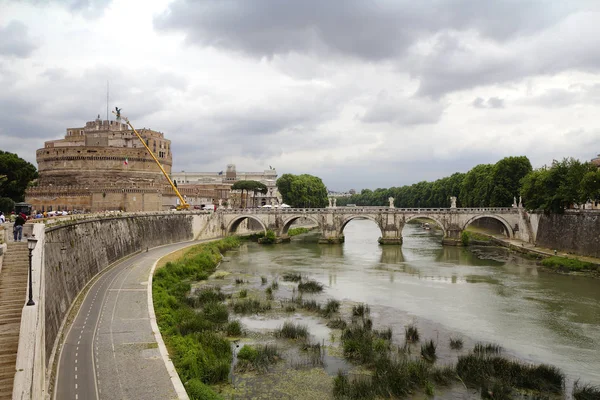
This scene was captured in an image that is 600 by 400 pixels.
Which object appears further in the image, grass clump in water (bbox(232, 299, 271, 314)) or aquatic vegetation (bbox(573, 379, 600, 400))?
grass clump in water (bbox(232, 299, 271, 314))

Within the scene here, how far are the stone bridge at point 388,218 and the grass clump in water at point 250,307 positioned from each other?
34554mm

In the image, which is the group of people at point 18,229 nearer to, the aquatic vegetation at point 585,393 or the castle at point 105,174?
the aquatic vegetation at point 585,393

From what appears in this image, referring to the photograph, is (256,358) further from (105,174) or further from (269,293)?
(105,174)

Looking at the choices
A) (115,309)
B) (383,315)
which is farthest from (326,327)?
(115,309)

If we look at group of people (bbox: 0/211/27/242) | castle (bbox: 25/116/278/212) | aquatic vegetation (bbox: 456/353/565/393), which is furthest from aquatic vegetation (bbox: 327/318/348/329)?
castle (bbox: 25/116/278/212)

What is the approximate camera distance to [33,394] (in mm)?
10742

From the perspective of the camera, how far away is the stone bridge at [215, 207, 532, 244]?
57.6 m

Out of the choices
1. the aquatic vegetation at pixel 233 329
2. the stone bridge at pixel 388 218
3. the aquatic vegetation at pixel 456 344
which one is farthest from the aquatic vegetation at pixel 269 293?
the stone bridge at pixel 388 218

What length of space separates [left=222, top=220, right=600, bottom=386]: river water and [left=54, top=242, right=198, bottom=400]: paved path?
6048mm

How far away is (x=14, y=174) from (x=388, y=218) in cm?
4093

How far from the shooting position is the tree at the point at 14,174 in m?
45.0

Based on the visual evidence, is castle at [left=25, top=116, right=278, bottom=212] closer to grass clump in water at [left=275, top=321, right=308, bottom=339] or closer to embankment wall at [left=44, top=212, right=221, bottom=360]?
embankment wall at [left=44, top=212, right=221, bottom=360]

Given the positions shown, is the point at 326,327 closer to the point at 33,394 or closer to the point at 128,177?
the point at 33,394

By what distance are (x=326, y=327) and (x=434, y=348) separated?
18.0ft
